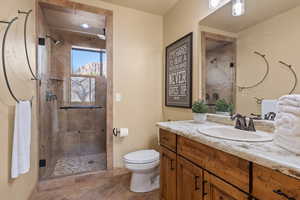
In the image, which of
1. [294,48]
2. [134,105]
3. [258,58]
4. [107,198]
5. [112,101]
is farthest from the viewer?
[134,105]

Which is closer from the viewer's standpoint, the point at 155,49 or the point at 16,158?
the point at 16,158

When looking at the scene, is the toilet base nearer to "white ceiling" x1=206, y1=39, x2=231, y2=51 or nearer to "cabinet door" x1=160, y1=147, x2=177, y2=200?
"cabinet door" x1=160, y1=147, x2=177, y2=200

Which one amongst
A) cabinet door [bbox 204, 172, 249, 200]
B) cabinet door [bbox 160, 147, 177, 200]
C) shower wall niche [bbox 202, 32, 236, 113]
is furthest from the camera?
shower wall niche [bbox 202, 32, 236, 113]

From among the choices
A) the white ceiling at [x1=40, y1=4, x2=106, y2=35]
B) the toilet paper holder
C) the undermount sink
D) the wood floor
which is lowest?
the wood floor

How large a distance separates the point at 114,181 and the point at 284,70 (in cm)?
224

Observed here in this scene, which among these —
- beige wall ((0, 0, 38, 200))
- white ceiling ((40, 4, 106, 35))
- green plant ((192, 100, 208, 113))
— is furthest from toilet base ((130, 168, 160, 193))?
white ceiling ((40, 4, 106, 35))

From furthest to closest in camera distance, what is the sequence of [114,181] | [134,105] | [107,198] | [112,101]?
1. [134,105]
2. [112,101]
3. [114,181]
4. [107,198]

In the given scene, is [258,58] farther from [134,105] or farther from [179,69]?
[134,105]

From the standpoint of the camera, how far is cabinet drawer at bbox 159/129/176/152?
1.42 meters

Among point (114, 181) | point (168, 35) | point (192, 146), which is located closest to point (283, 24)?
point (192, 146)

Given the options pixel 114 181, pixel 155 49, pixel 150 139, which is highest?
pixel 155 49

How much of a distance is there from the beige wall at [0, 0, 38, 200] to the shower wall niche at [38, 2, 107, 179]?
46.6 inches

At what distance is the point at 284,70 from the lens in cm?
118

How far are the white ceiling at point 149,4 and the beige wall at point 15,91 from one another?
116 cm
